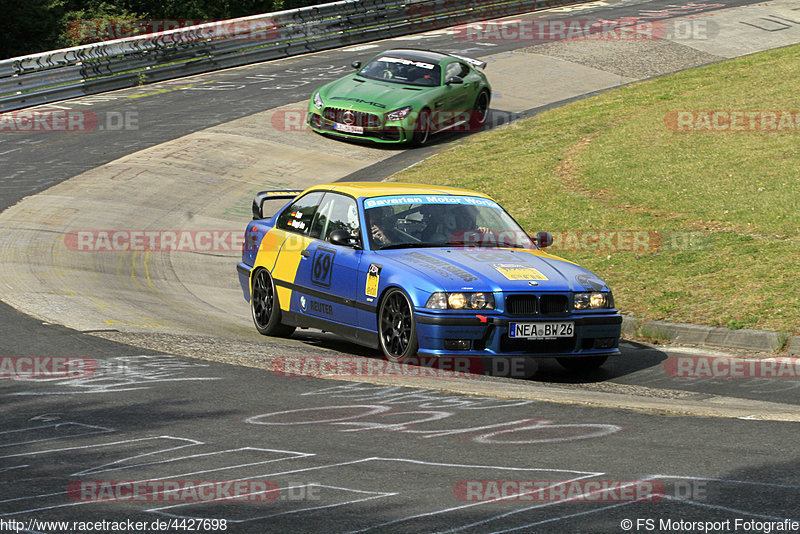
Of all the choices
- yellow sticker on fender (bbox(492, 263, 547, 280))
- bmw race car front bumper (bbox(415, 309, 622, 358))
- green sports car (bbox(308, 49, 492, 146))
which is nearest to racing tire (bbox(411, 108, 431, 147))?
green sports car (bbox(308, 49, 492, 146))

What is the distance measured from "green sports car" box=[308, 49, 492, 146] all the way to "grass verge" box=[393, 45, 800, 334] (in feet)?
2.77

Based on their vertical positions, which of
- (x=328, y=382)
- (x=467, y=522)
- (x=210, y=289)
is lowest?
(x=210, y=289)

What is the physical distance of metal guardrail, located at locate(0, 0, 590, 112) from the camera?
77.0ft

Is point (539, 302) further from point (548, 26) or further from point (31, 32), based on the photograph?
point (31, 32)

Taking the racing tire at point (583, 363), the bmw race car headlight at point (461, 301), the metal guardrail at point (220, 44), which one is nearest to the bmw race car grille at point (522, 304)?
the bmw race car headlight at point (461, 301)

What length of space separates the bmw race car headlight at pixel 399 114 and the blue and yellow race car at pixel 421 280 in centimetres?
956

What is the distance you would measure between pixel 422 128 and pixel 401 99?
774mm

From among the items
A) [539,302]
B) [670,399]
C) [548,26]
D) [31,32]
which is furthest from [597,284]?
[31,32]

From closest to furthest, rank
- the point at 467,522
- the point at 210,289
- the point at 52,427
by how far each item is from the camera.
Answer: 1. the point at 467,522
2. the point at 52,427
3. the point at 210,289

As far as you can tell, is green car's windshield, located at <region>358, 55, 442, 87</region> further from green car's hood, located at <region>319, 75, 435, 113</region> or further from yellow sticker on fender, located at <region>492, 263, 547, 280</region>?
yellow sticker on fender, located at <region>492, 263, 547, 280</region>

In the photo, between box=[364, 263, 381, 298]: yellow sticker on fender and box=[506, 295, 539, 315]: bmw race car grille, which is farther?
box=[364, 263, 381, 298]: yellow sticker on fender

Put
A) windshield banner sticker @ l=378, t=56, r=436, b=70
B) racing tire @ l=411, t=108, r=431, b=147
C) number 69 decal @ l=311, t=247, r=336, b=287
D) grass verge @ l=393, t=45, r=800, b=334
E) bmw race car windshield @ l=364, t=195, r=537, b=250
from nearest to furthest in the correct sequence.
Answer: bmw race car windshield @ l=364, t=195, r=537, b=250
number 69 decal @ l=311, t=247, r=336, b=287
grass verge @ l=393, t=45, r=800, b=334
racing tire @ l=411, t=108, r=431, b=147
windshield banner sticker @ l=378, t=56, r=436, b=70

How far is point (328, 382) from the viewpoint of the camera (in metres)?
8.00

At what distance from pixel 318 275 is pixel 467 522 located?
5.42m
